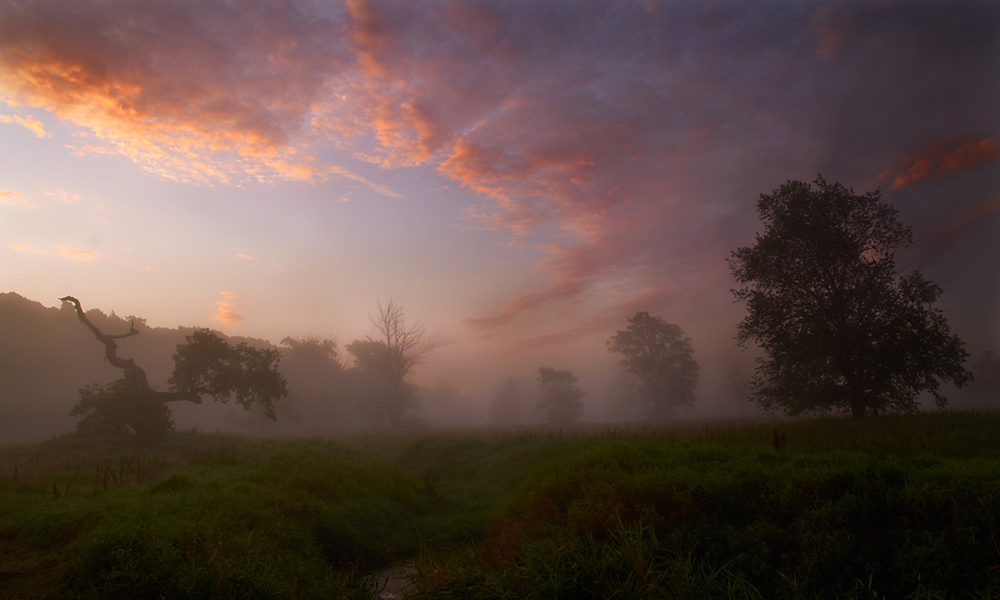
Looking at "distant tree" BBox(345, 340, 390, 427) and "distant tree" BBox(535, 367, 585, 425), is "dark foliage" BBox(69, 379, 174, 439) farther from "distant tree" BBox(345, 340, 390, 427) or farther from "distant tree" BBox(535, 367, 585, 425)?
"distant tree" BBox(535, 367, 585, 425)

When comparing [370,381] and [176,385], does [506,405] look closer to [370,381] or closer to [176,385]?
[370,381]

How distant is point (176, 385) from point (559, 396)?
4967cm

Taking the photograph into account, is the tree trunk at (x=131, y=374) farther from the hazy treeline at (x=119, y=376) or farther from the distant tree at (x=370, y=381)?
the distant tree at (x=370, y=381)

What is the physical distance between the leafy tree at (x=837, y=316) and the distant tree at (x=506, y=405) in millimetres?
77378

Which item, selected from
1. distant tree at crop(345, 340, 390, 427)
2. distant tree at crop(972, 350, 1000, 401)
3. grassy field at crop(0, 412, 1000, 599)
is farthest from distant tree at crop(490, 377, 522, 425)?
grassy field at crop(0, 412, 1000, 599)

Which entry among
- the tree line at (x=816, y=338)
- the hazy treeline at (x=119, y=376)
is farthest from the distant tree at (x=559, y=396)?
the tree line at (x=816, y=338)

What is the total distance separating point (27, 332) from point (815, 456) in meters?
64.4

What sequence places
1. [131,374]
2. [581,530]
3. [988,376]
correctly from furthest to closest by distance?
1. [988,376]
2. [131,374]
3. [581,530]

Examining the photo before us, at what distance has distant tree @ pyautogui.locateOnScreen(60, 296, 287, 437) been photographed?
75.7ft

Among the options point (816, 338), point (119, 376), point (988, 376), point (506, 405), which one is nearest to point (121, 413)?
point (816, 338)

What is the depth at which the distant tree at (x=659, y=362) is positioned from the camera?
5172cm

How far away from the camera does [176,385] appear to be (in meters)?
25.7

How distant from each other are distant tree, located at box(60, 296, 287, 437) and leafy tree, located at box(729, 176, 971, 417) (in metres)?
28.0

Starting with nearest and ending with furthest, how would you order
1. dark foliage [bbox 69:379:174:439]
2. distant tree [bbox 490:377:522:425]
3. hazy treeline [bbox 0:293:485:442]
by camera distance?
dark foliage [bbox 69:379:174:439], hazy treeline [bbox 0:293:485:442], distant tree [bbox 490:377:522:425]
